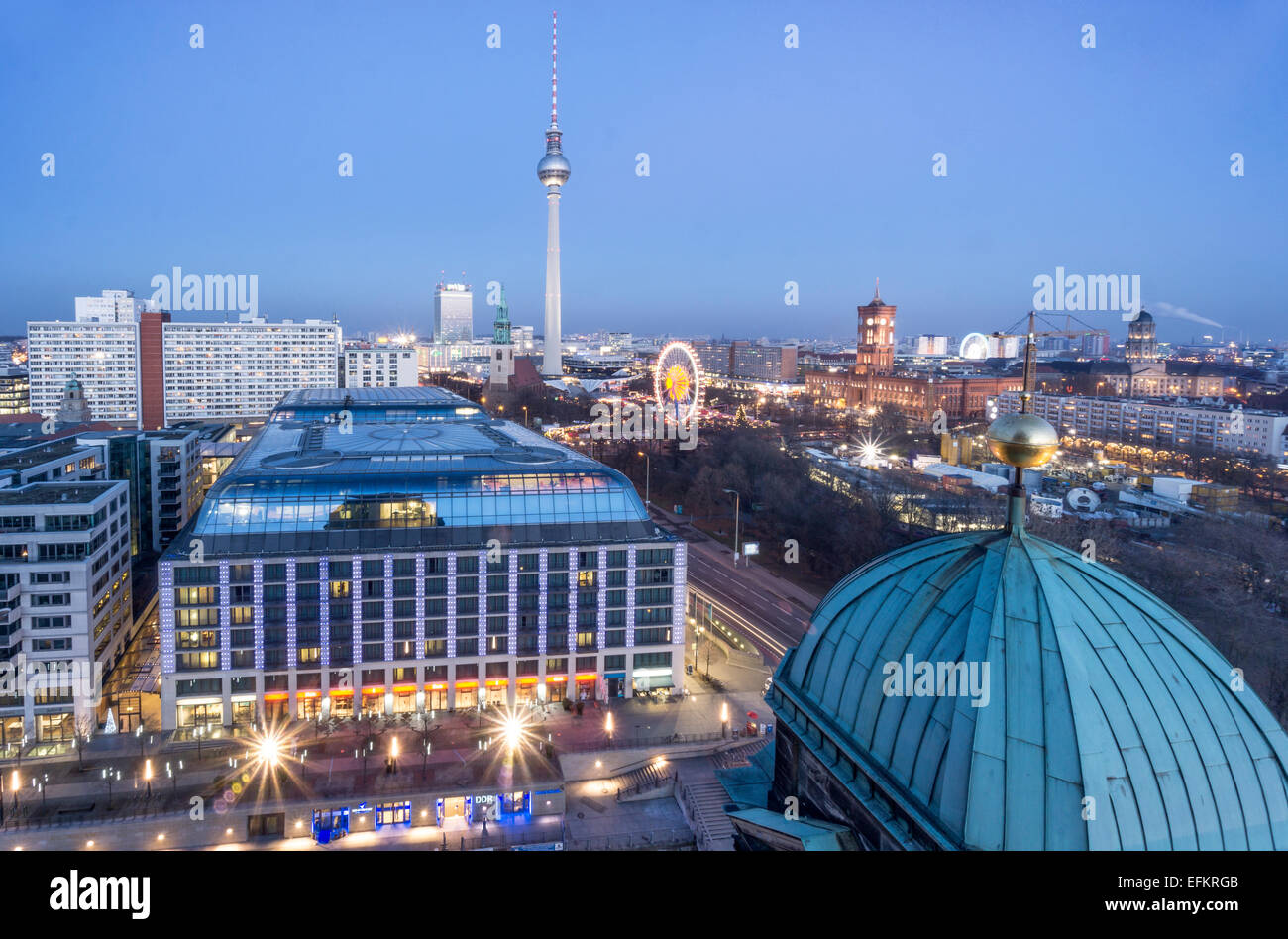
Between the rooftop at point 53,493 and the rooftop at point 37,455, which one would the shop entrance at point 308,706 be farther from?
the rooftop at point 37,455

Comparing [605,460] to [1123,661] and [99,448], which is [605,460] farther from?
[1123,661]

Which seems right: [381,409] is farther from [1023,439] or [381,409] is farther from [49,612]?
[1023,439]

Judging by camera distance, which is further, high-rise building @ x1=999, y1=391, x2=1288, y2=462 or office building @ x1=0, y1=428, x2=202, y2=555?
high-rise building @ x1=999, y1=391, x2=1288, y2=462

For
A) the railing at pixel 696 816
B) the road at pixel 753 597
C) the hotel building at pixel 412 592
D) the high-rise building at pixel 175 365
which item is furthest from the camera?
the high-rise building at pixel 175 365

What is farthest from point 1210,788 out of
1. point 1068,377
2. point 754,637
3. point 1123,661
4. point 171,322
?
point 1068,377

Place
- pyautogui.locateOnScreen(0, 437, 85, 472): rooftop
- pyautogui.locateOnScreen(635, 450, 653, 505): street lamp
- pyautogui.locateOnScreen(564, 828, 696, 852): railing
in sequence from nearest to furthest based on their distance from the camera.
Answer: pyautogui.locateOnScreen(564, 828, 696, 852): railing < pyautogui.locateOnScreen(0, 437, 85, 472): rooftop < pyautogui.locateOnScreen(635, 450, 653, 505): street lamp

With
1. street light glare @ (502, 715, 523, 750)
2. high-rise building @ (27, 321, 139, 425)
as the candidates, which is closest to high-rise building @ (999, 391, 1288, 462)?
street light glare @ (502, 715, 523, 750)

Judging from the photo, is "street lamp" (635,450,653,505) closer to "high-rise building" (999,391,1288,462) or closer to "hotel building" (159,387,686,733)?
"hotel building" (159,387,686,733)

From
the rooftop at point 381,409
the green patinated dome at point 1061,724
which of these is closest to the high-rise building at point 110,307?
the rooftop at point 381,409
